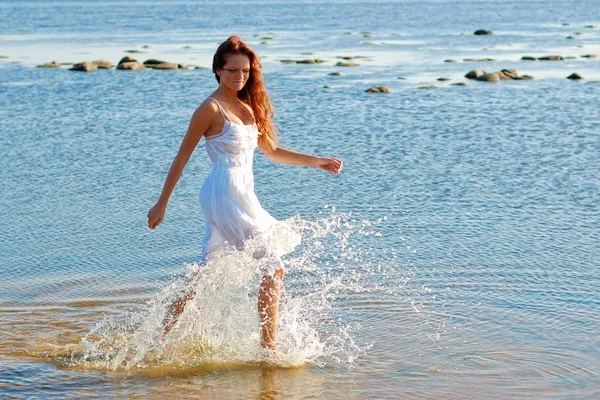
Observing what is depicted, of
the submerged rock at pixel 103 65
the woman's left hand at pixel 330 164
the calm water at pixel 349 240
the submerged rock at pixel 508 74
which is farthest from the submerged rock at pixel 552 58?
the woman's left hand at pixel 330 164

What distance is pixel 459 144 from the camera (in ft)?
48.0

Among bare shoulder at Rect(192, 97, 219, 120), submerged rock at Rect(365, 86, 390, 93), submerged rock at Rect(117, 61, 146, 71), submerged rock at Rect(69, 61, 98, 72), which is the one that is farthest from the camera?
submerged rock at Rect(117, 61, 146, 71)

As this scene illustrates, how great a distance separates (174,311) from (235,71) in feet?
5.26

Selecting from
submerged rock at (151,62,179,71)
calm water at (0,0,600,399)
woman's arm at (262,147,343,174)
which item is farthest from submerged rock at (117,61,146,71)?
woman's arm at (262,147,343,174)

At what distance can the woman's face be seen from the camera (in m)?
6.02

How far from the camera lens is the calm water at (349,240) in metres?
6.21

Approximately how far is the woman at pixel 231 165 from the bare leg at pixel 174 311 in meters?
A: 0.33

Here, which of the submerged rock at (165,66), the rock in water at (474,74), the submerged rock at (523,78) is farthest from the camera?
the submerged rock at (165,66)

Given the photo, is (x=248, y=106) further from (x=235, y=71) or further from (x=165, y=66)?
(x=165, y=66)

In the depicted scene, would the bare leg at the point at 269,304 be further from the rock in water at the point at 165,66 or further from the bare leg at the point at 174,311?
the rock in water at the point at 165,66

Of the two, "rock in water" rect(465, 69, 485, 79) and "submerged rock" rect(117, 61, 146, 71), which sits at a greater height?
"rock in water" rect(465, 69, 485, 79)

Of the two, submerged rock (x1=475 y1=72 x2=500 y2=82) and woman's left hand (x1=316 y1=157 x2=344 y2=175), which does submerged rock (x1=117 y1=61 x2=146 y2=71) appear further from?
woman's left hand (x1=316 y1=157 x2=344 y2=175)

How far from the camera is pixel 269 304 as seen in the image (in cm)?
618

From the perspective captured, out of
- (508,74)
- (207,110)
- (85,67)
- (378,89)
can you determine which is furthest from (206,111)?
(85,67)
